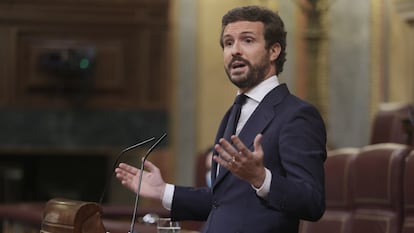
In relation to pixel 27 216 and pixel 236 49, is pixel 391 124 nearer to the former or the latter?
pixel 27 216

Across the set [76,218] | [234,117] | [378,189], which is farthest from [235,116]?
[378,189]

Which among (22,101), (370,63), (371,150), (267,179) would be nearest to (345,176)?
(371,150)

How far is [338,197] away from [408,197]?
0.50 meters

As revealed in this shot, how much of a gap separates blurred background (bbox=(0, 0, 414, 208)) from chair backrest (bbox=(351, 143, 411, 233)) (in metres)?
3.26

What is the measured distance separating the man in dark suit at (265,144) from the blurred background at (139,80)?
4.95 metres

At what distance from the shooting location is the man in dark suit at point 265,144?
7.39 ft

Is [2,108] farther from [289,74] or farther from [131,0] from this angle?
[289,74]

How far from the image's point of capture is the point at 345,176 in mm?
4207

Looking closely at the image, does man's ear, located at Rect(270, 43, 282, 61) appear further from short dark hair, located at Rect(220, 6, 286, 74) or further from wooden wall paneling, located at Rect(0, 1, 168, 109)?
wooden wall paneling, located at Rect(0, 1, 168, 109)

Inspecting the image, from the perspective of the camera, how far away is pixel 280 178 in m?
2.23

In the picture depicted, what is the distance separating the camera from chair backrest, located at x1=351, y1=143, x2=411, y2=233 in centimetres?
385

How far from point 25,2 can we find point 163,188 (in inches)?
203

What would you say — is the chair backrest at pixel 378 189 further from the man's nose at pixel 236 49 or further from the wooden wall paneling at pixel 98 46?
the wooden wall paneling at pixel 98 46

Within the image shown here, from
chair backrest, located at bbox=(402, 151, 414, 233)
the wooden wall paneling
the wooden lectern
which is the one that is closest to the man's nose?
the wooden lectern
